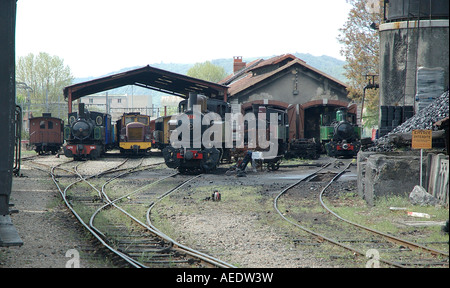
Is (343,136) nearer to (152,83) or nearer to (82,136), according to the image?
(82,136)

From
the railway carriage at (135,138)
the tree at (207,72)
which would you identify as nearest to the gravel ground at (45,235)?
the railway carriage at (135,138)

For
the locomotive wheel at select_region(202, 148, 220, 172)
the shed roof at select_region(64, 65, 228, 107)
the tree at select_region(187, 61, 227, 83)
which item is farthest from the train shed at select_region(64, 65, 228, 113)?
the tree at select_region(187, 61, 227, 83)

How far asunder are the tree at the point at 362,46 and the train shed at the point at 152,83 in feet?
30.7

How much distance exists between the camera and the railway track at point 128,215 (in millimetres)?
7488

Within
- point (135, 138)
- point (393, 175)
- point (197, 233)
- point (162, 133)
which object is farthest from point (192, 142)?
point (162, 133)

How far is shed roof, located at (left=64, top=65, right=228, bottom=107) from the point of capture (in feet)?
106

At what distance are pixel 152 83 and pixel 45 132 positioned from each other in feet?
28.2

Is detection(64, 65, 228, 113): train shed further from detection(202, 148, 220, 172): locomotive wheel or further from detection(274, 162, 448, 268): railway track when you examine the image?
detection(274, 162, 448, 268): railway track

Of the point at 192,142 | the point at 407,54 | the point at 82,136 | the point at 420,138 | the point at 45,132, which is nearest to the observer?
the point at 420,138

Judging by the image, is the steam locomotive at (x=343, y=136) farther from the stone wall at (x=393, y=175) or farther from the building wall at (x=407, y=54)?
the stone wall at (x=393, y=175)

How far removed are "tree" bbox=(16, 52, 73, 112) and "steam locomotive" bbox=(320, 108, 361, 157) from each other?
4914 centimetres

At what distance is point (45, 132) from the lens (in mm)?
34844

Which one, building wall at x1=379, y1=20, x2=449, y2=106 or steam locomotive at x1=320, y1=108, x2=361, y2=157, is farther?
steam locomotive at x1=320, y1=108, x2=361, y2=157

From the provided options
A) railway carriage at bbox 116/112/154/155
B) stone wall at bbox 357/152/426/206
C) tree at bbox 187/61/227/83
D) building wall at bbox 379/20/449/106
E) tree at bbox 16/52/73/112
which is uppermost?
tree at bbox 187/61/227/83
